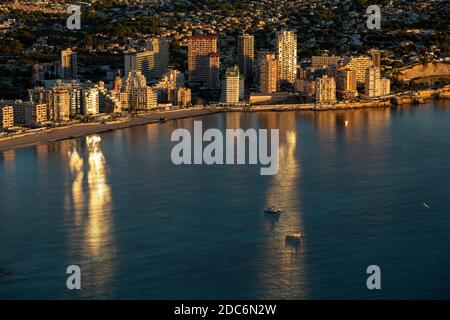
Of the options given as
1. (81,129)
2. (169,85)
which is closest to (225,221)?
(81,129)

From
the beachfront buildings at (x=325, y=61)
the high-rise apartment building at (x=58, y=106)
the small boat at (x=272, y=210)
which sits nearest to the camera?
the small boat at (x=272, y=210)

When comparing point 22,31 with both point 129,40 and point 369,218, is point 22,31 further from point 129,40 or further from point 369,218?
point 369,218

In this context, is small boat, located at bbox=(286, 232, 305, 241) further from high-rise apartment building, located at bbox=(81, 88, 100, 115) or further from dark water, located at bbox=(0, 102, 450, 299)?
high-rise apartment building, located at bbox=(81, 88, 100, 115)

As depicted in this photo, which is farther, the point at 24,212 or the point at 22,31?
the point at 22,31

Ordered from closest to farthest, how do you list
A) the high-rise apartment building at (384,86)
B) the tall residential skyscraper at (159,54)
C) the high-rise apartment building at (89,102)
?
the high-rise apartment building at (89,102)
the high-rise apartment building at (384,86)
the tall residential skyscraper at (159,54)

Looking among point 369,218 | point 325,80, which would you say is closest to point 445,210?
point 369,218

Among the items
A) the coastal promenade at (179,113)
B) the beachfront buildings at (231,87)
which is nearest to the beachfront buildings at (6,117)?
the coastal promenade at (179,113)

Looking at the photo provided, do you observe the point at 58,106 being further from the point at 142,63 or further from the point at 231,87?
the point at 142,63

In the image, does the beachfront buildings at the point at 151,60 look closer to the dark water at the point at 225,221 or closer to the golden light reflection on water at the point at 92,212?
the dark water at the point at 225,221
